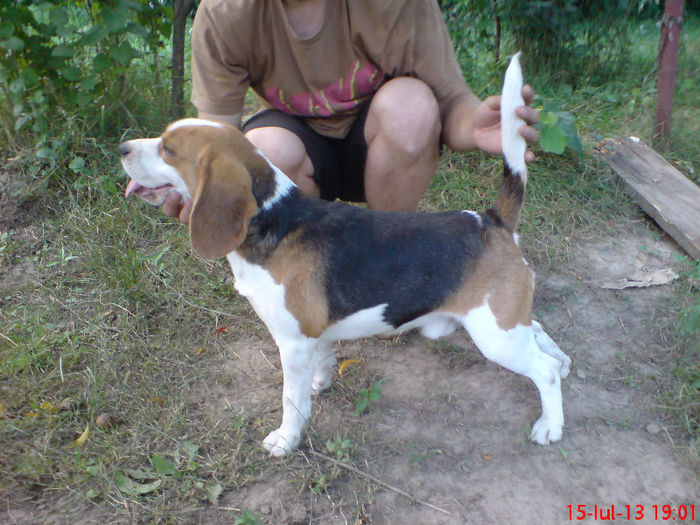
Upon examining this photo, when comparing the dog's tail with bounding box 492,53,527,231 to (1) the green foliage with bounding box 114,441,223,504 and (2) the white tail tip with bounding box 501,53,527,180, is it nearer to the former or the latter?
(2) the white tail tip with bounding box 501,53,527,180

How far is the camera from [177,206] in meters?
2.31

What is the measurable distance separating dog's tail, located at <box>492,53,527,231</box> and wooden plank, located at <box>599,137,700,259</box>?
167cm

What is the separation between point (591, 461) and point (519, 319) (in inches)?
25.3

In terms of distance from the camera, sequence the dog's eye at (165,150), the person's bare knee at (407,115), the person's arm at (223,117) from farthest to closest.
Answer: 1. the person's arm at (223,117)
2. the person's bare knee at (407,115)
3. the dog's eye at (165,150)

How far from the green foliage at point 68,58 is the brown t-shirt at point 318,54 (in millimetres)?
916

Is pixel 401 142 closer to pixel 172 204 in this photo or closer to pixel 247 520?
pixel 172 204

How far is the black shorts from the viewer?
2891 mm

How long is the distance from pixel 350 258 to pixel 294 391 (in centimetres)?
57

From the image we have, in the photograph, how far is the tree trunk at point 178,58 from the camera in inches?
165

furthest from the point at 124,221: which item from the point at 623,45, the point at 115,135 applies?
the point at 623,45

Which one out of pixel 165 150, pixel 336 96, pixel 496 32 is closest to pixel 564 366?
pixel 336 96

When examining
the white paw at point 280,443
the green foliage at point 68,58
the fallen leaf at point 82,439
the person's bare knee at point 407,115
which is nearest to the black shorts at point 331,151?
the person's bare knee at point 407,115

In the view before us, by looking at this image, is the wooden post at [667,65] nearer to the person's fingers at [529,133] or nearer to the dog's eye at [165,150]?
the person's fingers at [529,133]

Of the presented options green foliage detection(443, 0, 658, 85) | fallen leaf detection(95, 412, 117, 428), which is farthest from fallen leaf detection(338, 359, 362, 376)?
green foliage detection(443, 0, 658, 85)
